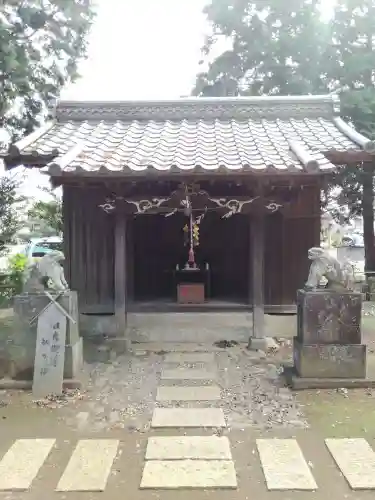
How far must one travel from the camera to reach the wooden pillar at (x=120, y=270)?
867 centimetres

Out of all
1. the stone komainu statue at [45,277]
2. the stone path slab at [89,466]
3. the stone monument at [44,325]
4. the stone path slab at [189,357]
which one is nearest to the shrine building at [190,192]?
the stone path slab at [189,357]

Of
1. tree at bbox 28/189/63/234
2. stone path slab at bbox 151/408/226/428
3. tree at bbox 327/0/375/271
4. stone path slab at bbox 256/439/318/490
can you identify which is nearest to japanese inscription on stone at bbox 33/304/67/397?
stone path slab at bbox 151/408/226/428

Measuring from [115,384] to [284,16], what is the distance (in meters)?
13.7

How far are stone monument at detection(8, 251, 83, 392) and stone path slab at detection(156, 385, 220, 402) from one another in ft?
4.09

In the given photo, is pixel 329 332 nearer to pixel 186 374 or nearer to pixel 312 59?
pixel 186 374

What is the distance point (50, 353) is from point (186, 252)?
463 cm

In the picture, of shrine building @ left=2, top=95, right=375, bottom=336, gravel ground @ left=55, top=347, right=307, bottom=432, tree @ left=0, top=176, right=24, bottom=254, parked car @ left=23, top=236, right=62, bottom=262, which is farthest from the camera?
parked car @ left=23, top=236, right=62, bottom=262

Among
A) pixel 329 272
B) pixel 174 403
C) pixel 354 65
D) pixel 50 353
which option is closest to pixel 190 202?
pixel 329 272

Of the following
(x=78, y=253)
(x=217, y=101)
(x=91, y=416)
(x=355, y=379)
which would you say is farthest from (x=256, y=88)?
(x=91, y=416)

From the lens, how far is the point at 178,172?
7621 mm

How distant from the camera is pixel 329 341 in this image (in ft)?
22.7

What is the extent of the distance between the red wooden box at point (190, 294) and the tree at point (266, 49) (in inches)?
331

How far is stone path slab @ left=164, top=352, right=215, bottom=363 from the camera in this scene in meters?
8.22

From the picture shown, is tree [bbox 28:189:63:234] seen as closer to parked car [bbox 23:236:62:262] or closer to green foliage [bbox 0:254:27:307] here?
green foliage [bbox 0:254:27:307]
